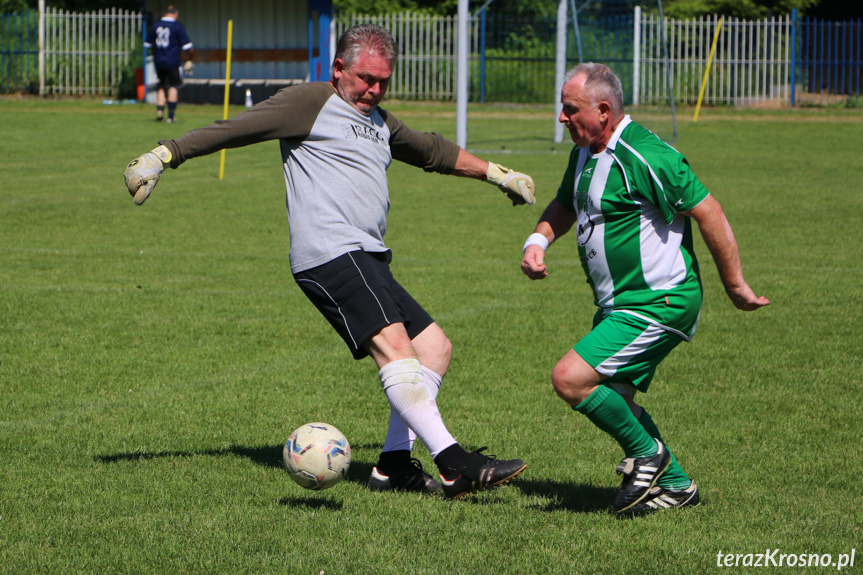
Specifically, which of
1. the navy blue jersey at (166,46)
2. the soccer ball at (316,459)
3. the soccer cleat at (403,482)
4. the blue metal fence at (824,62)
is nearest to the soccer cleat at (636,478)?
the soccer cleat at (403,482)

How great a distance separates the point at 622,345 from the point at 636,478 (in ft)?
1.91

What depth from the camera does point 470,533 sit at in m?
4.20

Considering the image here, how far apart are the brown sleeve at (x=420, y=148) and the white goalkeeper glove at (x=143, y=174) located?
3.83 ft

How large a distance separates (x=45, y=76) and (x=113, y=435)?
2931 cm

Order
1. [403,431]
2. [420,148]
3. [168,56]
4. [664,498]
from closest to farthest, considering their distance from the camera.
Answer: [664,498]
[403,431]
[420,148]
[168,56]

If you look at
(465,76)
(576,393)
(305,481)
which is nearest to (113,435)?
(305,481)

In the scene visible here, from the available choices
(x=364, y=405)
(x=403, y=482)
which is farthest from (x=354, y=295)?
(x=364, y=405)

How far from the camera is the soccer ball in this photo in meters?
4.45

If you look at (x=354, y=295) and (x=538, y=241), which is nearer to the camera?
(x=354, y=295)

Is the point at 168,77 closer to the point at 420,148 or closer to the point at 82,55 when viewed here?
the point at 82,55

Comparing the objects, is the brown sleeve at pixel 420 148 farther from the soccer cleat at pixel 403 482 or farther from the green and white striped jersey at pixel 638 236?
the soccer cleat at pixel 403 482

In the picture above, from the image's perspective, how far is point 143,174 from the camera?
4.43m

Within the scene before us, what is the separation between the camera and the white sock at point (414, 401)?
4520 mm

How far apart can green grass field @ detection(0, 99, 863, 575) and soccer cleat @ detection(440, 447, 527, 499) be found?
0.40 feet
